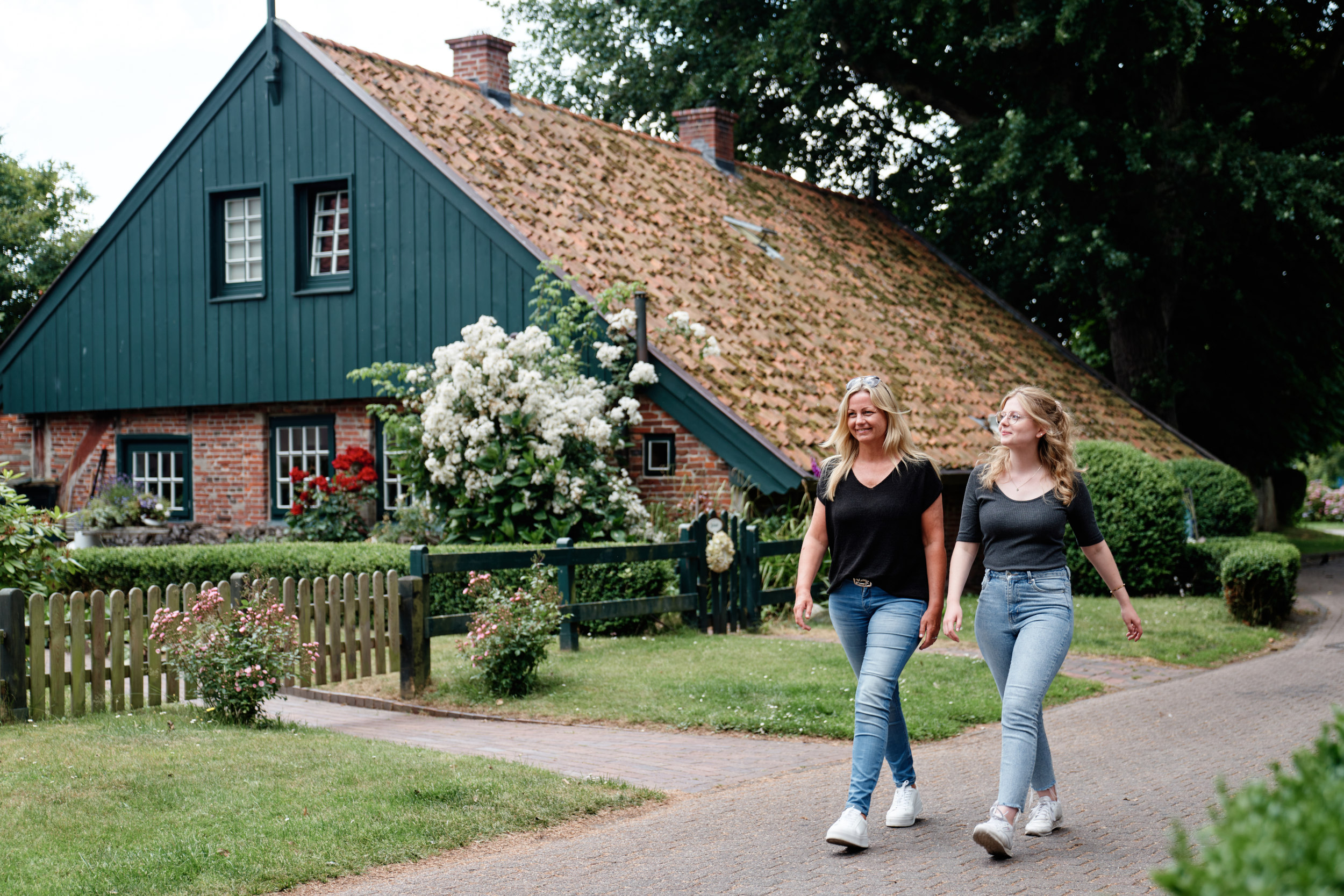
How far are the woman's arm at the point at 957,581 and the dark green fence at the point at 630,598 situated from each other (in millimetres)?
4885

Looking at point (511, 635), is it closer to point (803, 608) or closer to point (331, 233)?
point (803, 608)

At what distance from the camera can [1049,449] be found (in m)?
5.79

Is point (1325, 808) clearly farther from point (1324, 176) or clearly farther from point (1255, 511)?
point (1324, 176)

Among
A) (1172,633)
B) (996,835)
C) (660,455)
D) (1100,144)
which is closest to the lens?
(996,835)

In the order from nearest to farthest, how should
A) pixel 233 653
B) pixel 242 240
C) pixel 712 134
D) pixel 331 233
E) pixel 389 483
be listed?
pixel 233 653
pixel 389 483
pixel 331 233
pixel 242 240
pixel 712 134

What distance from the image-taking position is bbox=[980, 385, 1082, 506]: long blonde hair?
5703 millimetres

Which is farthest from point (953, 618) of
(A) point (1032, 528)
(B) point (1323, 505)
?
(B) point (1323, 505)

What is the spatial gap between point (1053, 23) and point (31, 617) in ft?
58.8

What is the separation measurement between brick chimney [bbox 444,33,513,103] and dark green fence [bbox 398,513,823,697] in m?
8.49

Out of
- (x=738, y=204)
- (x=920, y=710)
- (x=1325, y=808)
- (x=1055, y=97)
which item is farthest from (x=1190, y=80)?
(x=1325, y=808)

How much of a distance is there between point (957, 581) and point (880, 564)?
0.34 metres

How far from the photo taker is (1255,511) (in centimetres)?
1850

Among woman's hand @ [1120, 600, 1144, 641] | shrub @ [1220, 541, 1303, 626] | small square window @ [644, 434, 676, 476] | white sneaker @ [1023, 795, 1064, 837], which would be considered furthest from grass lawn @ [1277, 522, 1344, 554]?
white sneaker @ [1023, 795, 1064, 837]

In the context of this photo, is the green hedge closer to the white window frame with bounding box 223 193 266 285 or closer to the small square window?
the small square window
